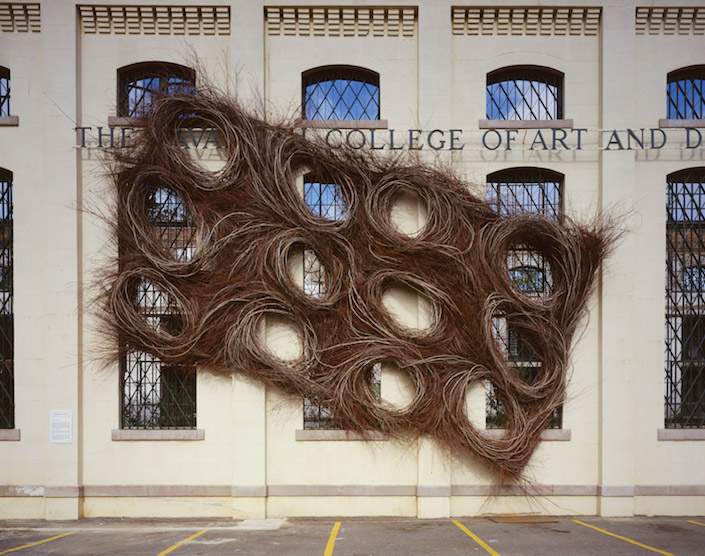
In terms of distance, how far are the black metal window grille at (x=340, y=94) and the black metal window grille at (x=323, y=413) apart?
5.61 m

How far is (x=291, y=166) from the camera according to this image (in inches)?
417

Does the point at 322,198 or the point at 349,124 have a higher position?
the point at 349,124

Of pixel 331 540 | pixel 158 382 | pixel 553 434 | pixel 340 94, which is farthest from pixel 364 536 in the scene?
pixel 340 94

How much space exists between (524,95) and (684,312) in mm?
5972

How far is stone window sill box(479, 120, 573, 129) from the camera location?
34.8 feet

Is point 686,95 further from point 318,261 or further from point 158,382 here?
point 158,382

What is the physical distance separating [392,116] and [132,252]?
247 inches

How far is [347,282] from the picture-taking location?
1021cm

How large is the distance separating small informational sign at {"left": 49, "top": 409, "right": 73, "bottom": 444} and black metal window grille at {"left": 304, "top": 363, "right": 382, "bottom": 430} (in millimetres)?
4910

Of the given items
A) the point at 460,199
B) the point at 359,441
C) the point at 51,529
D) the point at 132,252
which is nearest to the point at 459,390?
the point at 359,441

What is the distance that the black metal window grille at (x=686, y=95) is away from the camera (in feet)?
36.2

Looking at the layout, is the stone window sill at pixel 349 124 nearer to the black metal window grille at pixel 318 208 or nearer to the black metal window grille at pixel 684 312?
the black metal window grille at pixel 318 208

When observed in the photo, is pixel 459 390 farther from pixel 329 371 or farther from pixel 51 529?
pixel 51 529

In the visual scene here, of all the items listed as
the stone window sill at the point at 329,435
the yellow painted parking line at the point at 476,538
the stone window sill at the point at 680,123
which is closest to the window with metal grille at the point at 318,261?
the stone window sill at the point at 329,435
